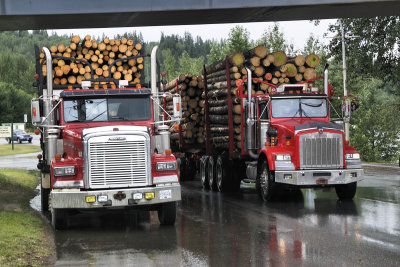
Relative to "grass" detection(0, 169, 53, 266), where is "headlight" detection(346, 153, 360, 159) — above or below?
above

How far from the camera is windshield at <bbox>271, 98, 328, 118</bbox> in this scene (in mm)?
17297

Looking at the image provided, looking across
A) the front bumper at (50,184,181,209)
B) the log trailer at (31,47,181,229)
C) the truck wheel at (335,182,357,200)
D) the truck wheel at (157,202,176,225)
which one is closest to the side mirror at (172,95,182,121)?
the log trailer at (31,47,181,229)

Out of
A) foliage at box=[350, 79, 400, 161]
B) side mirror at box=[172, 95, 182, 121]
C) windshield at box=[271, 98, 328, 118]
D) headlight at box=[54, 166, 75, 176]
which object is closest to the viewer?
headlight at box=[54, 166, 75, 176]

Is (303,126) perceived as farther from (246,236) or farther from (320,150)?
(246,236)

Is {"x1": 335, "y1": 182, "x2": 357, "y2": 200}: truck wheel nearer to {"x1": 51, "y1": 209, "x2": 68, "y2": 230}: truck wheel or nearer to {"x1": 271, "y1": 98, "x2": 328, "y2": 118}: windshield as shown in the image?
{"x1": 271, "y1": 98, "x2": 328, "y2": 118}: windshield

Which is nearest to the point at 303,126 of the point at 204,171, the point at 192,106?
the point at 204,171

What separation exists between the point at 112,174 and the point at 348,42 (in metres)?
23.1

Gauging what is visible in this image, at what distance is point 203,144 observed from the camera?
922 inches

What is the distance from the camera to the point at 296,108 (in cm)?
1733

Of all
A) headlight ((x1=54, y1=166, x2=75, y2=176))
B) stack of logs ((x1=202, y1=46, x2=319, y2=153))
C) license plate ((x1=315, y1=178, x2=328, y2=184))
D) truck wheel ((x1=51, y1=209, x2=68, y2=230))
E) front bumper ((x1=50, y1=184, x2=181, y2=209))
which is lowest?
truck wheel ((x1=51, y1=209, x2=68, y2=230))

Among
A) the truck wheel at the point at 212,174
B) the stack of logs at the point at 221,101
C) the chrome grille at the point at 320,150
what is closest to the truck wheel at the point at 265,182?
the chrome grille at the point at 320,150

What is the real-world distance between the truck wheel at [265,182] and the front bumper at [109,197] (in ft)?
15.7

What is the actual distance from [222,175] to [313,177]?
4797 mm

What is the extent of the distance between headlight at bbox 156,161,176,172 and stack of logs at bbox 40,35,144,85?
13.6 ft
